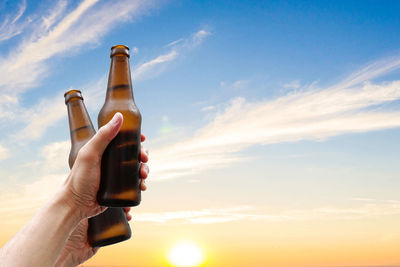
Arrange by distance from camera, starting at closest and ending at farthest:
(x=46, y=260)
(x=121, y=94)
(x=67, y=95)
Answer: (x=46, y=260)
(x=121, y=94)
(x=67, y=95)

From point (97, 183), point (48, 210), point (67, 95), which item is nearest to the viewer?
point (48, 210)

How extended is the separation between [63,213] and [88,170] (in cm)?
35

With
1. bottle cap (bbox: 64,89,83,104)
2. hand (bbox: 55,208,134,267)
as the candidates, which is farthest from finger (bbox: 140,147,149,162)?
hand (bbox: 55,208,134,267)

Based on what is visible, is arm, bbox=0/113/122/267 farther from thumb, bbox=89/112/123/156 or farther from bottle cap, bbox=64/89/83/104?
bottle cap, bbox=64/89/83/104

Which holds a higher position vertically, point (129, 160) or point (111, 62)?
point (111, 62)

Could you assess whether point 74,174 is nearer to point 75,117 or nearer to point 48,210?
point 48,210

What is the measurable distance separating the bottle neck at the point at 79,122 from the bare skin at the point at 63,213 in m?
0.79

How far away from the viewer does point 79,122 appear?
3.71m

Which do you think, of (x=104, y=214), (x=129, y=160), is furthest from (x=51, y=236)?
(x=104, y=214)

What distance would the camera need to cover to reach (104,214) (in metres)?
3.84

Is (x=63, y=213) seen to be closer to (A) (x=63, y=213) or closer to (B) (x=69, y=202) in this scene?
(A) (x=63, y=213)

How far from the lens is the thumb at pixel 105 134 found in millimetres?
2867

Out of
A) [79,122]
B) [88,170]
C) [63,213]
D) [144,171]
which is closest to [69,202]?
[63,213]

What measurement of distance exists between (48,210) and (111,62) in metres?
1.33
